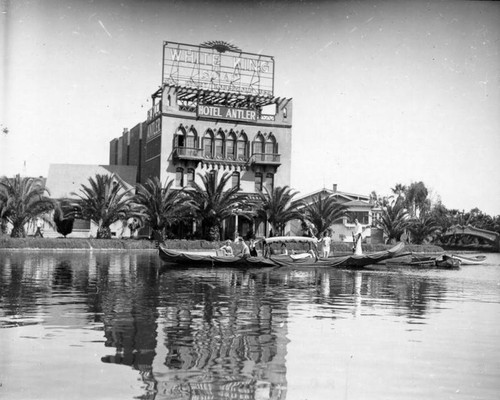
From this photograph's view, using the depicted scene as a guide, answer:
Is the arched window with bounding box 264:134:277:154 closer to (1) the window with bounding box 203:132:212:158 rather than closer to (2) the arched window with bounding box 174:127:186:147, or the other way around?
(1) the window with bounding box 203:132:212:158

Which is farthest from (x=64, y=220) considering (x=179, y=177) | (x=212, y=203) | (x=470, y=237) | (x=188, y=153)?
(x=470, y=237)

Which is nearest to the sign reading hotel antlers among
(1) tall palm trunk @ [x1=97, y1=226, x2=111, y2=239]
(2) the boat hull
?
(1) tall palm trunk @ [x1=97, y1=226, x2=111, y2=239]

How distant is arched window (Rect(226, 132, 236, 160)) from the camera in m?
60.6

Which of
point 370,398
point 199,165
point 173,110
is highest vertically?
point 173,110

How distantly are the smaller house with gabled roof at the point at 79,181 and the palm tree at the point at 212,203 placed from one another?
A: 7070mm

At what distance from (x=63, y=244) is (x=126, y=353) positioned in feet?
120

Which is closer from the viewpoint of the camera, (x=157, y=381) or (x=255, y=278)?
(x=157, y=381)

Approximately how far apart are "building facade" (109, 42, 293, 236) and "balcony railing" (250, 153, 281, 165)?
0.06 m

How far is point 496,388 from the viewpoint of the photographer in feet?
30.8

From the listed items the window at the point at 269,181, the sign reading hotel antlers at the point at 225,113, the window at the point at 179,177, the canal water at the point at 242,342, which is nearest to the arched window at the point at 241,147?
the sign reading hotel antlers at the point at 225,113

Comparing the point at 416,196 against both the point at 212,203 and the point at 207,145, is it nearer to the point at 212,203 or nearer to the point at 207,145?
the point at 207,145

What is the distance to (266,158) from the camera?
201 feet

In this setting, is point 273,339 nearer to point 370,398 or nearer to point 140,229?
point 370,398

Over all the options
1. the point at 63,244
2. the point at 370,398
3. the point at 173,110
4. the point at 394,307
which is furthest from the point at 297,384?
the point at 173,110
